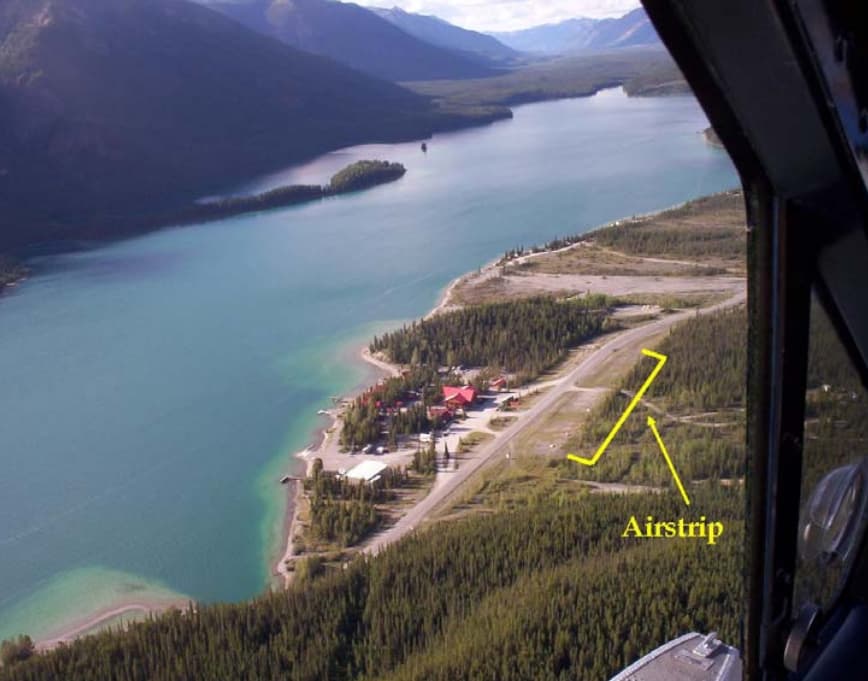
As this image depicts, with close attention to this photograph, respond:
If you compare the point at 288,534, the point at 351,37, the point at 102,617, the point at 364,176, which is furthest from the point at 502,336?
the point at 351,37

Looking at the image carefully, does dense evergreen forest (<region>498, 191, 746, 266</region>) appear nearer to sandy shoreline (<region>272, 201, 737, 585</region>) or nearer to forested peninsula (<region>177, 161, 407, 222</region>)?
sandy shoreline (<region>272, 201, 737, 585</region>)

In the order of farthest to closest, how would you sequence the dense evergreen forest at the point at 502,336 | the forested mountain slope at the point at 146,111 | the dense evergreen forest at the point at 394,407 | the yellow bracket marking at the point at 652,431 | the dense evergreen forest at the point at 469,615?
the forested mountain slope at the point at 146,111 → the dense evergreen forest at the point at 502,336 → the dense evergreen forest at the point at 394,407 → the yellow bracket marking at the point at 652,431 → the dense evergreen forest at the point at 469,615

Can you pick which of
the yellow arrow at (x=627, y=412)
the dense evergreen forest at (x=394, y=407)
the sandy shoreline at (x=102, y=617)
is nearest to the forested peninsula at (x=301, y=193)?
the dense evergreen forest at (x=394, y=407)

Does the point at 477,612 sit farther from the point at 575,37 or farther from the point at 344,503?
the point at 575,37

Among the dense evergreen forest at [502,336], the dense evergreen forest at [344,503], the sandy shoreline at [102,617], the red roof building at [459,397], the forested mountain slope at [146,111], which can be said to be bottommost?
the sandy shoreline at [102,617]

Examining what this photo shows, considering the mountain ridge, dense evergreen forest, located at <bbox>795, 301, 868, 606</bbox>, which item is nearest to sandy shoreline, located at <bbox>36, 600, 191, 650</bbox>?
dense evergreen forest, located at <bbox>795, 301, 868, 606</bbox>

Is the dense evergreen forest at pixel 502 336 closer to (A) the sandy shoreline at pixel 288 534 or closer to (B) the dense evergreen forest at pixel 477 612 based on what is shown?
(A) the sandy shoreline at pixel 288 534

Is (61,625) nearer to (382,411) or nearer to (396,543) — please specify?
(396,543)
